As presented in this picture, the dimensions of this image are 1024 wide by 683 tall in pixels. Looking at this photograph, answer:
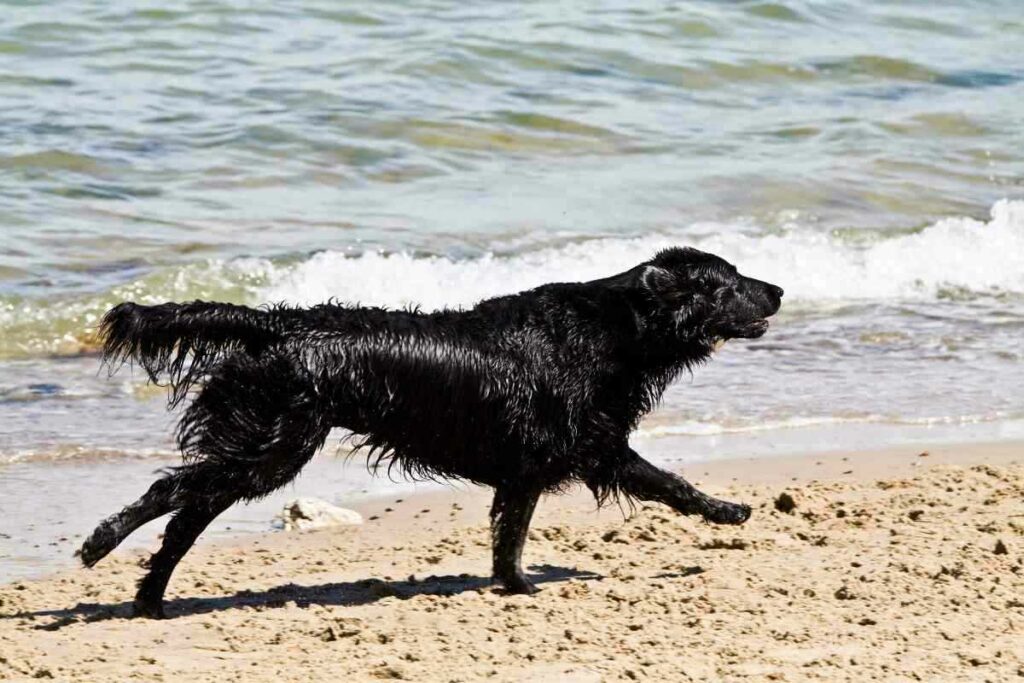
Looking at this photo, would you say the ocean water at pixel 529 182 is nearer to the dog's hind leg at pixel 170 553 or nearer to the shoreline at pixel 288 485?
the shoreline at pixel 288 485

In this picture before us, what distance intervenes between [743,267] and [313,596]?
733 cm

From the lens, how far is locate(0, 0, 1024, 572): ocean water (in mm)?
9266

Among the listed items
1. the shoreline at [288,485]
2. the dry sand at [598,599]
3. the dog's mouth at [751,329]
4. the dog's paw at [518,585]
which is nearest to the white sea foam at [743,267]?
the shoreline at [288,485]

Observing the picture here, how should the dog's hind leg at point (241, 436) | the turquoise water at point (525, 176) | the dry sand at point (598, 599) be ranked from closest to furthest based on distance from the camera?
the dry sand at point (598, 599) → the dog's hind leg at point (241, 436) → the turquoise water at point (525, 176)

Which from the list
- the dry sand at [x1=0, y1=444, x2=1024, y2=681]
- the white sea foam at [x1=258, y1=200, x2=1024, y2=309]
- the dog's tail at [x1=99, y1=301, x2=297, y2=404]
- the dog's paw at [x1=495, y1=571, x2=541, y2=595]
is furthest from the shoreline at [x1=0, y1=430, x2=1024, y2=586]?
the white sea foam at [x1=258, y1=200, x2=1024, y2=309]

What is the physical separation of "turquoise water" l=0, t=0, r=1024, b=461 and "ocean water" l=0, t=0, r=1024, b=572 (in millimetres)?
34

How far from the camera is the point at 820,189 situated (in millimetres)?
14359

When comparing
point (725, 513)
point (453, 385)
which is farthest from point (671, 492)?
point (453, 385)

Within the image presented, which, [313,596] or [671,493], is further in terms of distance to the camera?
[671,493]

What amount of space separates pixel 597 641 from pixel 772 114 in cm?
1191

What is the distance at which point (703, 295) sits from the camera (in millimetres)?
6422

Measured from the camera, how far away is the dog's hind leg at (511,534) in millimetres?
6055

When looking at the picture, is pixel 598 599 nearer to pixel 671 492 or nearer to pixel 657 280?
pixel 671 492

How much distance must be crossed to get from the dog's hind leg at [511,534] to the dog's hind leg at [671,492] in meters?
0.37
